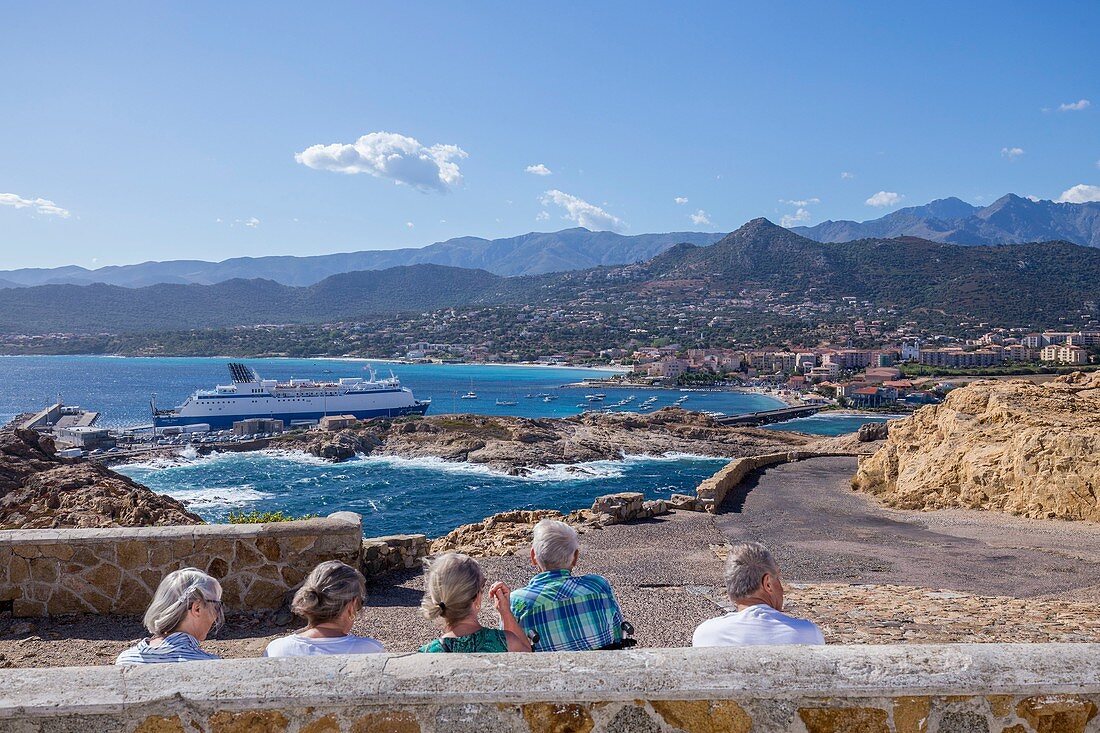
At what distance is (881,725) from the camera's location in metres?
2.06

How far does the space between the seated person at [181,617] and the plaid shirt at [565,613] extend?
1.17 meters

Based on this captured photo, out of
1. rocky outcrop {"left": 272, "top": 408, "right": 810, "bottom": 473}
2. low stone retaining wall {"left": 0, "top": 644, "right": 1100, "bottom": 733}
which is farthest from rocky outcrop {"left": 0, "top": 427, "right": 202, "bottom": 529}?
rocky outcrop {"left": 272, "top": 408, "right": 810, "bottom": 473}

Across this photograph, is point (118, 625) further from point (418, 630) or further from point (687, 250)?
point (687, 250)

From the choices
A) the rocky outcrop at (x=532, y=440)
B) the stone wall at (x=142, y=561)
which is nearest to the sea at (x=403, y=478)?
the rocky outcrop at (x=532, y=440)

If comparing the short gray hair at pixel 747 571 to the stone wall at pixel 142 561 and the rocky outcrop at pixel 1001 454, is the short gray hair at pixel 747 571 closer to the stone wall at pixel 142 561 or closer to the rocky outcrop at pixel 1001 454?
the stone wall at pixel 142 561

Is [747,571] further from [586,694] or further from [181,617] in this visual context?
[181,617]

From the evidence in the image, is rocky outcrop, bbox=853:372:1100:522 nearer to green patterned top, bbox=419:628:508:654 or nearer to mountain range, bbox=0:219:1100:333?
green patterned top, bbox=419:628:508:654

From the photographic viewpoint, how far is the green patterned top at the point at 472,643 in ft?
8.63

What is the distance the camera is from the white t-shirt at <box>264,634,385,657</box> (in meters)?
2.61

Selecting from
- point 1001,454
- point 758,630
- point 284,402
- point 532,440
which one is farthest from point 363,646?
point 284,402

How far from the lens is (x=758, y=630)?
270cm

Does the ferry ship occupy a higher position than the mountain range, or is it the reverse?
the mountain range

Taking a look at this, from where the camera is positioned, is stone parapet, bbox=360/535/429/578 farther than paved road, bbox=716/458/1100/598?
No

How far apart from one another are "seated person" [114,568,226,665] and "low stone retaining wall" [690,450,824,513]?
10860mm
